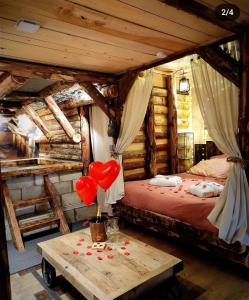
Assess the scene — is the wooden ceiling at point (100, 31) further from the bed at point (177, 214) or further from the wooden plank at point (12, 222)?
the wooden plank at point (12, 222)

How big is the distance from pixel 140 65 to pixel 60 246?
2.48 metres

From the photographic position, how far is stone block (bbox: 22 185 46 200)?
395 centimetres

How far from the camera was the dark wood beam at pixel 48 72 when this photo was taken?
2898mm

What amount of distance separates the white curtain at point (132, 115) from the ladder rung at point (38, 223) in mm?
899

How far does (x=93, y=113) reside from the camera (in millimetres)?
4539

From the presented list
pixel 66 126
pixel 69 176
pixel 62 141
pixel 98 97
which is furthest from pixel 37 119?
pixel 98 97

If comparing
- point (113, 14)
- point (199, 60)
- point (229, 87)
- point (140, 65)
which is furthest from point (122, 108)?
point (113, 14)

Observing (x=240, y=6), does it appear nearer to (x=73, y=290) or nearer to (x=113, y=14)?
(x=113, y=14)

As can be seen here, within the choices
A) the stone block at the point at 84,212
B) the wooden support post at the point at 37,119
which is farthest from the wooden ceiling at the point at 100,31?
the wooden support post at the point at 37,119

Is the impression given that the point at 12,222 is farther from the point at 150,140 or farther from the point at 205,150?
the point at 205,150

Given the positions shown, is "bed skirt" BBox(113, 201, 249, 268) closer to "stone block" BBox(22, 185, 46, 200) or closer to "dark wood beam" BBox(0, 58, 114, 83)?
"stone block" BBox(22, 185, 46, 200)

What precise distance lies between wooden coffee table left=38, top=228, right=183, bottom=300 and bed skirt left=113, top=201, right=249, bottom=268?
2.34ft

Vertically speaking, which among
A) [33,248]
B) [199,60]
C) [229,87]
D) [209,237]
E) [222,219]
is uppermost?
[199,60]

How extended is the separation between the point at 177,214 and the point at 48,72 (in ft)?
7.88
